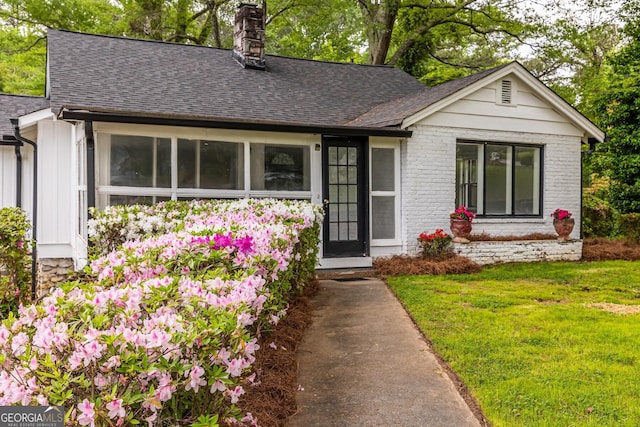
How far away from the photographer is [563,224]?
9.87m

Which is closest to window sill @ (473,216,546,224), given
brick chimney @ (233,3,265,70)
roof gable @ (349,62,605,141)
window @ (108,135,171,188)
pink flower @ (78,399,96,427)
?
roof gable @ (349,62,605,141)

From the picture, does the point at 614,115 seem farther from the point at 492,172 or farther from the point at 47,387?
the point at 47,387

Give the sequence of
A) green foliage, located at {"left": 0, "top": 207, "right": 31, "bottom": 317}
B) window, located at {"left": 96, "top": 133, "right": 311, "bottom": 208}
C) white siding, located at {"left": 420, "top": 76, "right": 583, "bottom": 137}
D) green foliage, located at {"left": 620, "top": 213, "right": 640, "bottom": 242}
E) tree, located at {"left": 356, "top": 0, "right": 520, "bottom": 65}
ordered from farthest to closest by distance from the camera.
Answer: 1. tree, located at {"left": 356, "top": 0, "right": 520, "bottom": 65}
2. green foliage, located at {"left": 620, "top": 213, "right": 640, "bottom": 242}
3. white siding, located at {"left": 420, "top": 76, "right": 583, "bottom": 137}
4. window, located at {"left": 96, "top": 133, "right": 311, "bottom": 208}
5. green foliage, located at {"left": 0, "top": 207, "right": 31, "bottom": 317}

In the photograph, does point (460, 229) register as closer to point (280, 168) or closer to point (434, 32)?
point (280, 168)

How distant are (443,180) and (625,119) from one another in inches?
285

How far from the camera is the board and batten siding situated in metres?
9.10

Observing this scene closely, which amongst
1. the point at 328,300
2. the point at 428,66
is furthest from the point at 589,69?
the point at 328,300

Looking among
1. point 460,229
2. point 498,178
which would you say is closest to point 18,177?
point 460,229

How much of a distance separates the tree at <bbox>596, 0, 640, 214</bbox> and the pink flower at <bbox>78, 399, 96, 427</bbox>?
46.7 feet

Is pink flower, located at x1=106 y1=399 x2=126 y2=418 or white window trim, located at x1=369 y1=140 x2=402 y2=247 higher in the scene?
white window trim, located at x1=369 y1=140 x2=402 y2=247

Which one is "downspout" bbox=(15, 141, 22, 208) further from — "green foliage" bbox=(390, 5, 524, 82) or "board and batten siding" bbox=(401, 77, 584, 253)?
"green foliage" bbox=(390, 5, 524, 82)

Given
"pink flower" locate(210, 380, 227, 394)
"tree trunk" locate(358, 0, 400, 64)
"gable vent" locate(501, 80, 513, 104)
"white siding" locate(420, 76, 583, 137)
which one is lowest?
"pink flower" locate(210, 380, 227, 394)

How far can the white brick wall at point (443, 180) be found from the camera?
9078 mm

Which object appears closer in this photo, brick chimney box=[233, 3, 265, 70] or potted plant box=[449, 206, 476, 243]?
potted plant box=[449, 206, 476, 243]
